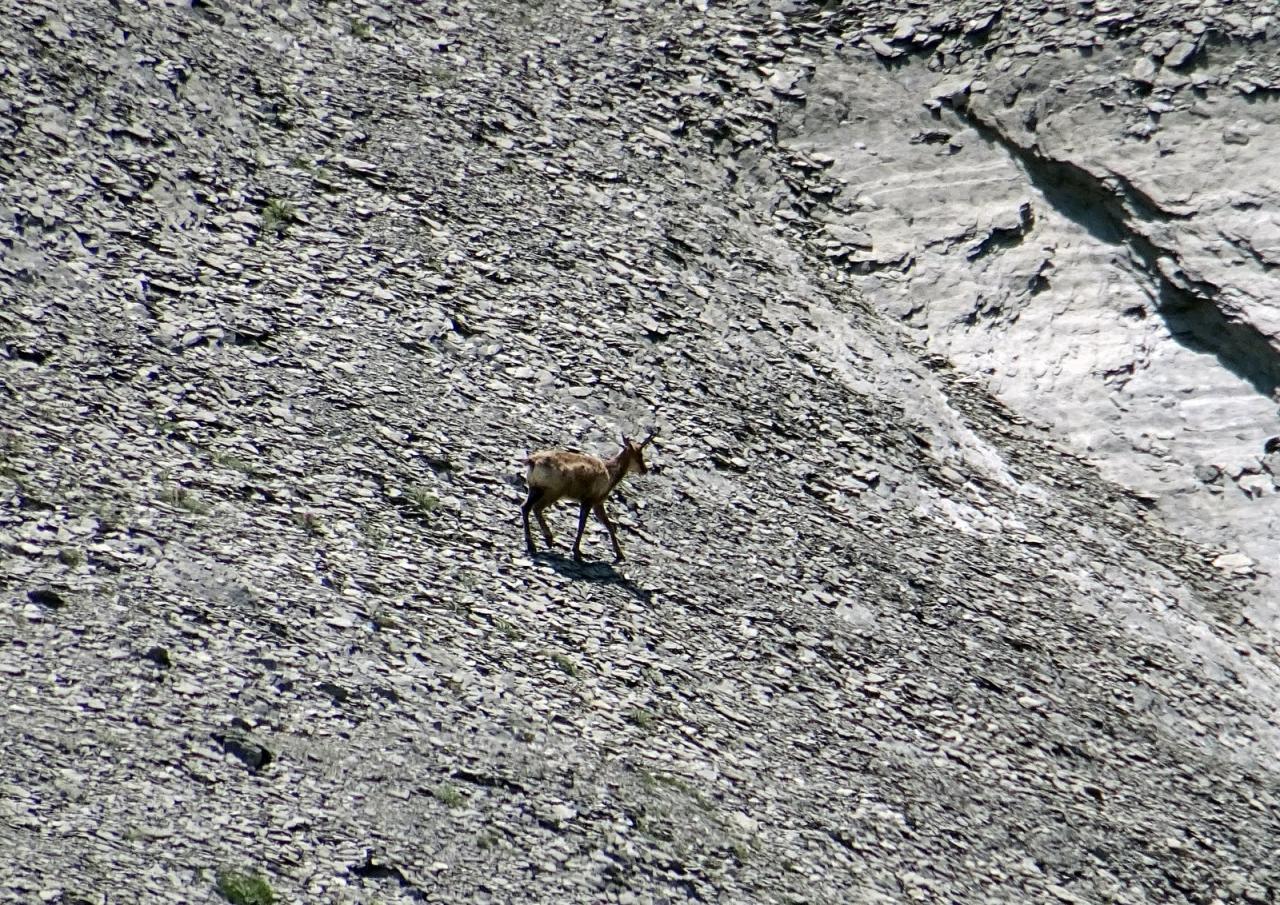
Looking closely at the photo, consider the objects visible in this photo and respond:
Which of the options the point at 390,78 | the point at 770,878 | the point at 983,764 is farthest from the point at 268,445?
the point at 390,78

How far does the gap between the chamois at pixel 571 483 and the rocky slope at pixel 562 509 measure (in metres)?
0.51

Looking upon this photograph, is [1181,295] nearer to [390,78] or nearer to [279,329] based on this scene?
[390,78]

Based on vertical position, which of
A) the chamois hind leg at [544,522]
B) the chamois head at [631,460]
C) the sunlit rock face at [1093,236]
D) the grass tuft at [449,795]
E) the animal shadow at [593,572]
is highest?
the sunlit rock face at [1093,236]

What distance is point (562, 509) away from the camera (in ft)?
57.4

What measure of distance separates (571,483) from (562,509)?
4.59 ft

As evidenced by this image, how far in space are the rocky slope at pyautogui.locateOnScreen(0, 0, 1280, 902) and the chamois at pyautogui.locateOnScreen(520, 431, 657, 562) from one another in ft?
1.68

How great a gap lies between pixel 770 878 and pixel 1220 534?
1421 centimetres

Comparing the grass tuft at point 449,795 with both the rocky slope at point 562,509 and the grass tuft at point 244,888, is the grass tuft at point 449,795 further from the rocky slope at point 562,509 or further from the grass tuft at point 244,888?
the grass tuft at point 244,888

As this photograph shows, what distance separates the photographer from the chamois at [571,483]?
16.0 metres

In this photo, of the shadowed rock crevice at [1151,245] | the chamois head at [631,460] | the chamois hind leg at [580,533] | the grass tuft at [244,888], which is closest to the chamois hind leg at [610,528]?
the chamois hind leg at [580,533]

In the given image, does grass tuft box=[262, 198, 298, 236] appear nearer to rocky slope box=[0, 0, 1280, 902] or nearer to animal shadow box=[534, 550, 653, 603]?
rocky slope box=[0, 0, 1280, 902]

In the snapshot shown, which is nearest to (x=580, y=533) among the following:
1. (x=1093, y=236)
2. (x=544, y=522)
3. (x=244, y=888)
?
(x=544, y=522)

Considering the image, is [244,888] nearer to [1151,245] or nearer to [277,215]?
[277,215]

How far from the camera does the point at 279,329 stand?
18.7 meters
